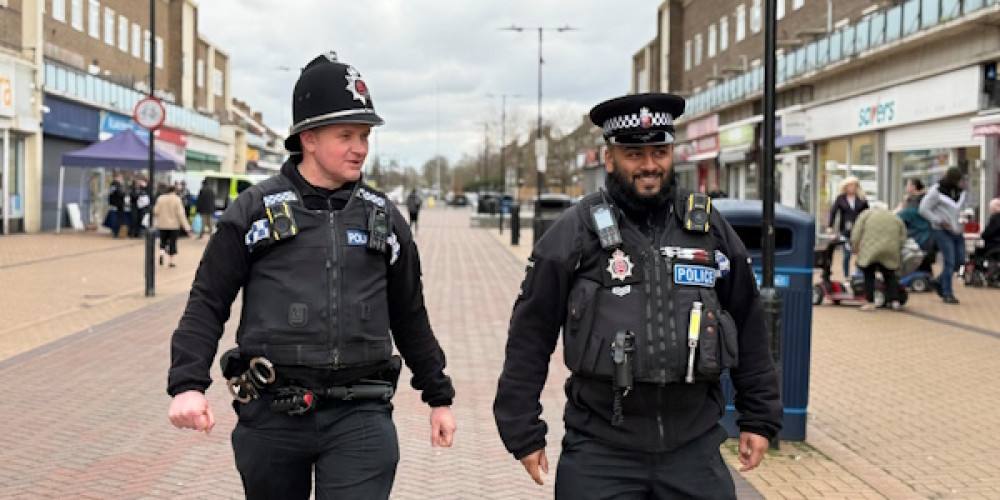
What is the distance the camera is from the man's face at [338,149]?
3229 mm

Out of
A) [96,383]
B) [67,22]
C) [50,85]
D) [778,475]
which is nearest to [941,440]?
[778,475]

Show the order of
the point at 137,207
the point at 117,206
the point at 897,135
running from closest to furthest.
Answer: the point at 897,135 < the point at 137,207 < the point at 117,206

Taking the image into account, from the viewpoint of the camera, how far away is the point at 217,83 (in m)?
72.9

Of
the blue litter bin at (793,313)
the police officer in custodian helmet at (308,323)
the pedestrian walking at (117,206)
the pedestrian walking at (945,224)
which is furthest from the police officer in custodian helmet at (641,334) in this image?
the pedestrian walking at (117,206)

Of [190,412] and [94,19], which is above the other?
[94,19]

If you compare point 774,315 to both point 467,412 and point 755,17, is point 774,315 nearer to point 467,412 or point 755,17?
point 467,412

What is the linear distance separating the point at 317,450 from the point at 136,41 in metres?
52.3

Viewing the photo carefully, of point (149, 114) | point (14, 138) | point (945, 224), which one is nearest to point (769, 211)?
point (945, 224)

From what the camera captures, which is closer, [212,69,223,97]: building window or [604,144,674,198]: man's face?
[604,144,674,198]: man's face

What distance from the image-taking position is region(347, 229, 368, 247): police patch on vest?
3.16 meters

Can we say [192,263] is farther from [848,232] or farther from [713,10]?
[713,10]

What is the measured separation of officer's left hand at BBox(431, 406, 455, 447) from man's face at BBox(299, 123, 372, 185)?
0.78m

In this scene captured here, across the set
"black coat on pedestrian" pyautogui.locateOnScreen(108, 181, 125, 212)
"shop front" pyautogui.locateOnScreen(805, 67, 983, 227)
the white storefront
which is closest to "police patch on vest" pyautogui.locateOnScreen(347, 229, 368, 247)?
the white storefront

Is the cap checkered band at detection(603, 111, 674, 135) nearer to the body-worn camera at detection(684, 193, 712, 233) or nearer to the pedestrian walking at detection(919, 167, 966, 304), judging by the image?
the body-worn camera at detection(684, 193, 712, 233)
